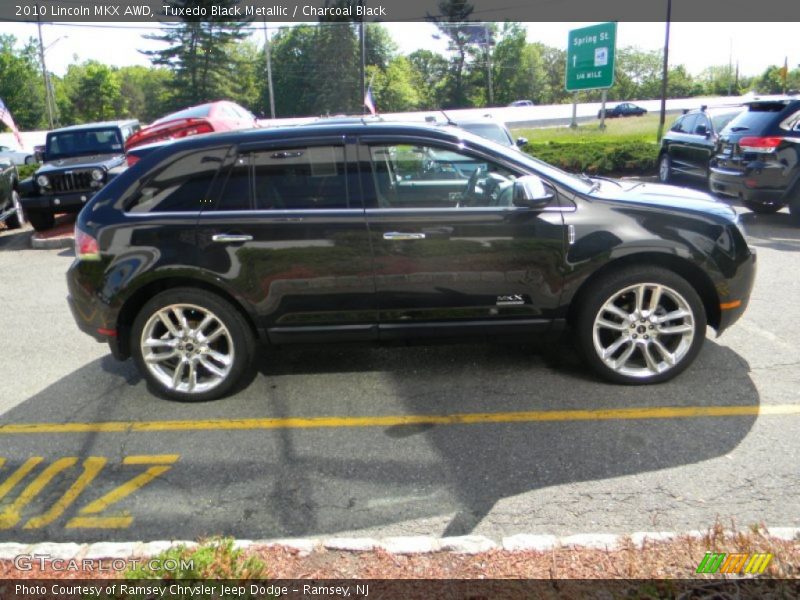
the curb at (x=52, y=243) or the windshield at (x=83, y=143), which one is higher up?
the windshield at (x=83, y=143)

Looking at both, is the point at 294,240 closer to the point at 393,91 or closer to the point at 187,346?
the point at 187,346

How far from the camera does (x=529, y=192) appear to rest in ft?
13.8

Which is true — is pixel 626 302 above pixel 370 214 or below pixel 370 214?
below

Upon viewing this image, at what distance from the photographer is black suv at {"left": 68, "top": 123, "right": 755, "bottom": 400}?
4391mm

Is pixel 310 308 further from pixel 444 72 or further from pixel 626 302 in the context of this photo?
pixel 444 72

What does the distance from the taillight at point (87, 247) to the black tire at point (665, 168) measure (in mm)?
11534

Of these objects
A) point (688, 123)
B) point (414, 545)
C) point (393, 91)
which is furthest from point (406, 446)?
point (393, 91)

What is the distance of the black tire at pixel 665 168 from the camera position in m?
13.3

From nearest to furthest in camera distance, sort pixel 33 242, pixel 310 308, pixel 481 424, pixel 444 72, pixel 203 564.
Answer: pixel 203 564, pixel 481 424, pixel 310 308, pixel 33 242, pixel 444 72

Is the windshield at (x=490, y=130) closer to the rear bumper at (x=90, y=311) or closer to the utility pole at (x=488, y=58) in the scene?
the rear bumper at (x=90, y=311)

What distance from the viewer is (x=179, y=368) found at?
4574 mm

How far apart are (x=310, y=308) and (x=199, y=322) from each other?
2.52 feet

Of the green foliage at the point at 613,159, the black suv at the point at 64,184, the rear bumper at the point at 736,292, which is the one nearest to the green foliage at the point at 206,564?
the rear bumper at the point at 736,292

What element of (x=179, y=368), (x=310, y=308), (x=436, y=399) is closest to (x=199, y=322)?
(x=179, y=368)
